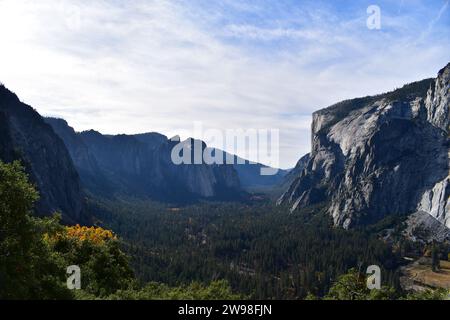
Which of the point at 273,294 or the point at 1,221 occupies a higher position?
the point at 1,221

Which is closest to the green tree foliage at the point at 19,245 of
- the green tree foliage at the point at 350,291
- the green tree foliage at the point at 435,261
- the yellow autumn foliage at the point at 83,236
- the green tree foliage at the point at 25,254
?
the green tree foliage at the point at 25,254

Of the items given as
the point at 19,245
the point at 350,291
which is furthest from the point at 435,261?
the point at 19,245

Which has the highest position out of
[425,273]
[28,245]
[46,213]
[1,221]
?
[1,221]

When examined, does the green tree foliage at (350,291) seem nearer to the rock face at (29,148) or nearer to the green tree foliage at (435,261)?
the rock face at (29,148)

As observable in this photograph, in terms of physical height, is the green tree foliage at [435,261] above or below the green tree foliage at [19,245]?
below

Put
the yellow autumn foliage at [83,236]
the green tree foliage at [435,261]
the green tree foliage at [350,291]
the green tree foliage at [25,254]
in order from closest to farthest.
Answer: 1. the green tree foliage at [25,254]
2. the green tree foliage at [350,291]
3. the yellow autumn foliage at [83,236]
4. the green tree foliage at [435,261]

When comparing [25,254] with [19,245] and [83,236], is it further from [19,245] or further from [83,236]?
[83,236]

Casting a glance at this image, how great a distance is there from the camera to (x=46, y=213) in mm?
154125

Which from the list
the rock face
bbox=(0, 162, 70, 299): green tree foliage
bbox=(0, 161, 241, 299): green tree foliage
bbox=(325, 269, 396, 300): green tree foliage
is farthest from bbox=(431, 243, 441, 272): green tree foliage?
bbox=(0, 162, 70, 299): green tree foliage

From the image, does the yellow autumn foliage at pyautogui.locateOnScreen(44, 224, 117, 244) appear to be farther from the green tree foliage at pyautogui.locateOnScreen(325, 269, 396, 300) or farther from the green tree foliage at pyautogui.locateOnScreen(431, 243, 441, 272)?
the green tree foliage at pyautogui.locateOnScreen(431, 243, 441, 272)
